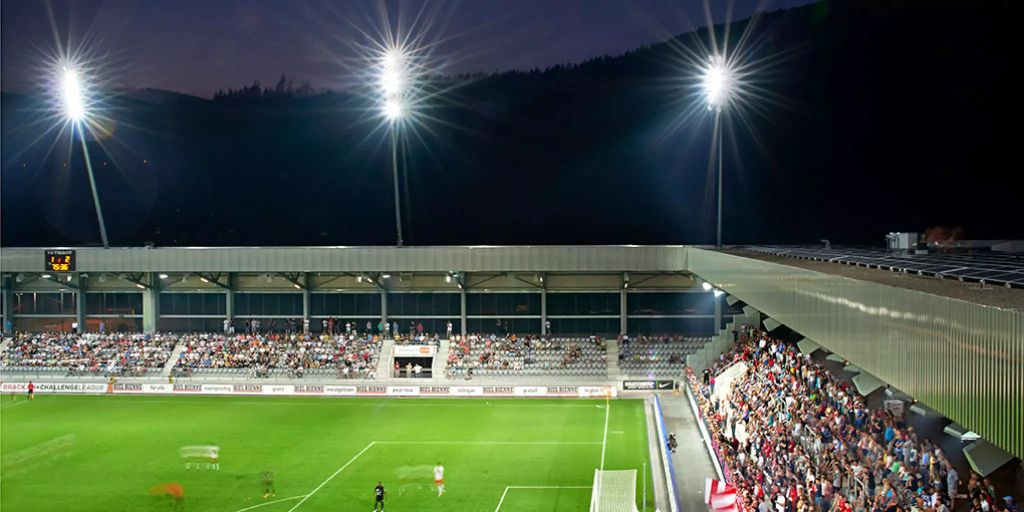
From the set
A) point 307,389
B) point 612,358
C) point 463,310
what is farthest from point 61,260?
point 612,358

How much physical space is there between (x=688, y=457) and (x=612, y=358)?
60.7 ft

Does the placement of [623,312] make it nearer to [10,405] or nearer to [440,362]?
[440,362]

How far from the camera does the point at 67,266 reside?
166ft

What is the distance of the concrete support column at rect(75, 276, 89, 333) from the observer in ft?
179

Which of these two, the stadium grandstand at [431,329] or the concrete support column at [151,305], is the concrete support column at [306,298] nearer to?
the stadium grandstand at [431,329]

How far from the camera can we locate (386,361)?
159ft

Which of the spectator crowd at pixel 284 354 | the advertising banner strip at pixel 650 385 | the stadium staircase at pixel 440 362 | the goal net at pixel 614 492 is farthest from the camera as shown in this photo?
the spectator crowd at pixel 284 354

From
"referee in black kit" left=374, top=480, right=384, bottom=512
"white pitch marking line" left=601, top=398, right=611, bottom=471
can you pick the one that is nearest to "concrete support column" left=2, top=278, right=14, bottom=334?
"white pitch marking line" left=601, top=398, right=611, bottom=471

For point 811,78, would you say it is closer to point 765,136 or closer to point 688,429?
point 765,136

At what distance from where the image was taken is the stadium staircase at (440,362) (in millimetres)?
47328

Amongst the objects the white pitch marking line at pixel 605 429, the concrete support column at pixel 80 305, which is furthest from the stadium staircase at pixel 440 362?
the concrete support column at pixel 80 305

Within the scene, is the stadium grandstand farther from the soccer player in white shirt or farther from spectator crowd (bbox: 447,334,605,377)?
the soccer player in white shirt

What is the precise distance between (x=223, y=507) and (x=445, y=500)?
6.45 m

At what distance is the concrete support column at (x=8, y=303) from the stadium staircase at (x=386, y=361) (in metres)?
25.4
